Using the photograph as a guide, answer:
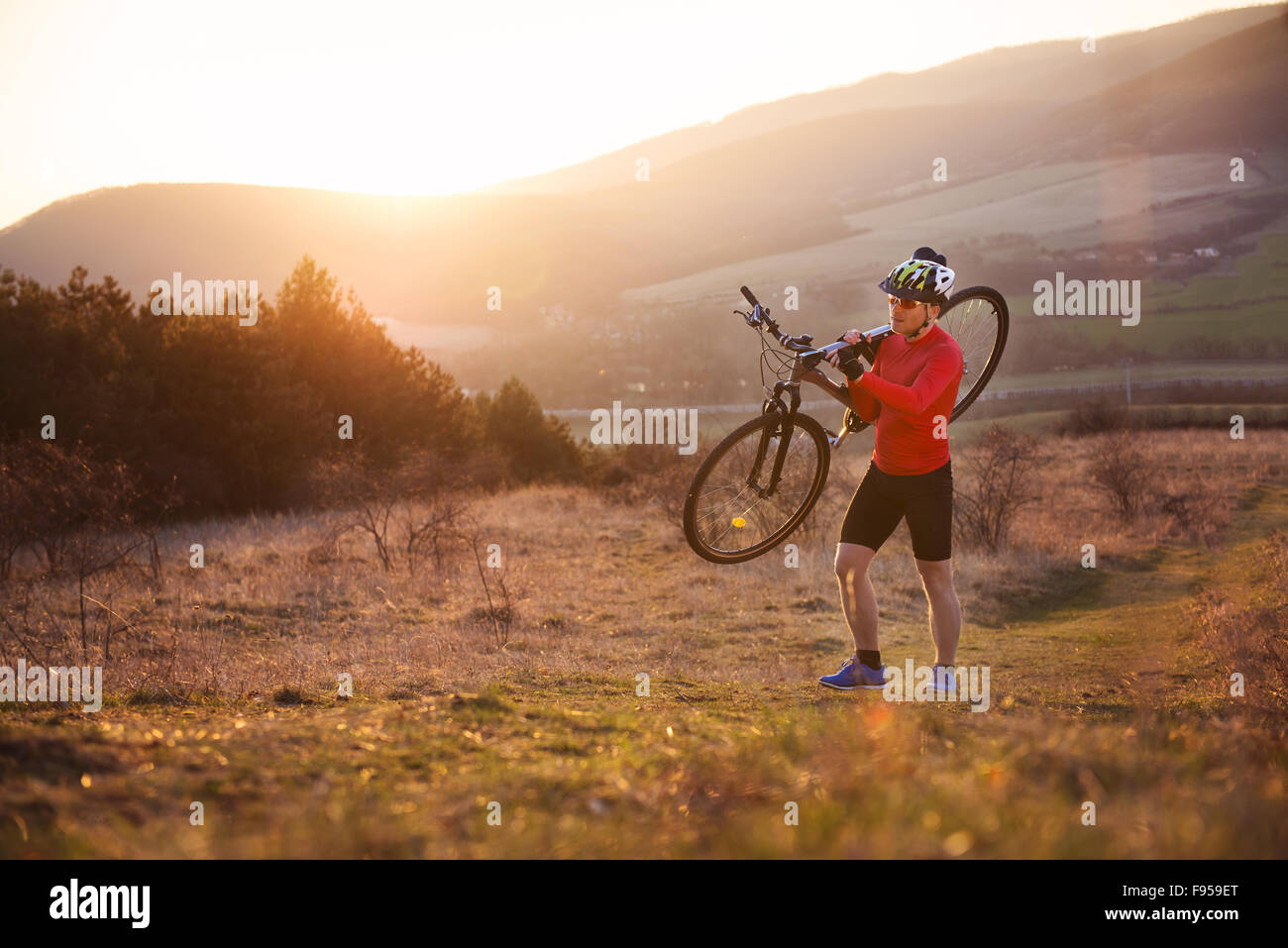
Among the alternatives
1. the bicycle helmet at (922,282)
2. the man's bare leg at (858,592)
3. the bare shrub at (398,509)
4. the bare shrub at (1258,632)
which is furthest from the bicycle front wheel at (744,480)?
the bare shrub at (398,509)

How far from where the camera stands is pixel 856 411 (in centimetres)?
593

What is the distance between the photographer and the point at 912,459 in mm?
5535

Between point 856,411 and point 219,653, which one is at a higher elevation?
point 856,411

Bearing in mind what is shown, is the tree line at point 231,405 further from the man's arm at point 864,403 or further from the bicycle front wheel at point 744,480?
the man's arm at point 864,403

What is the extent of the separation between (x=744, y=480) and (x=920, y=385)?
198 cm

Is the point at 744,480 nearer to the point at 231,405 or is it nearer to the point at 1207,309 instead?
the point at 231,405

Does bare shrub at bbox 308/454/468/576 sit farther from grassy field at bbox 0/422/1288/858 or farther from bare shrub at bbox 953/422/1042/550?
bare shrub at bbox 953/422/1042/550

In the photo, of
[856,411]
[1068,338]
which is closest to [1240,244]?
[1068,338]

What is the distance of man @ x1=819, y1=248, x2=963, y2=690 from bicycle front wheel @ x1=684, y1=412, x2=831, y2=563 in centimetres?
78

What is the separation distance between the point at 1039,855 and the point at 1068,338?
73447 millimetres

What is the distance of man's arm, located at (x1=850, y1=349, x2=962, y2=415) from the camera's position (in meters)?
5.19

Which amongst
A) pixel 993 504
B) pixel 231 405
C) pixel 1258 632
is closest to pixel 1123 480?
pixel 993 504
